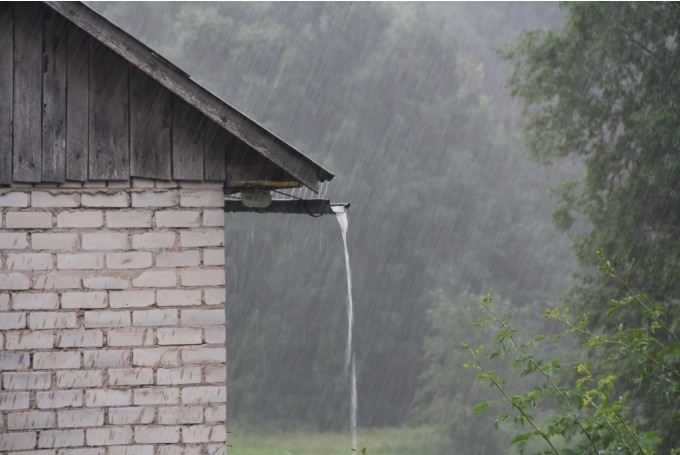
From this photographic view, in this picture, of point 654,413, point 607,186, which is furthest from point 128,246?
point 607,186

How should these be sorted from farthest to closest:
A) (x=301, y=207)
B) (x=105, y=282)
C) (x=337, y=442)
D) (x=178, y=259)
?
(x=337, y=442), (x=301, y=207), (x=178, y=259), (x=105, y=282)

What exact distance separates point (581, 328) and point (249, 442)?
30.7 metres

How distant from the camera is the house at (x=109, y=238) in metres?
4.95

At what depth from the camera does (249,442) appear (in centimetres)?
3338

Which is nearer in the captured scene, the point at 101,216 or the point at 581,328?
the point at 581,328

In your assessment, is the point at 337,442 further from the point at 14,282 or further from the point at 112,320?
the point at 14,282

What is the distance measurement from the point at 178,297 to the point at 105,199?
0.71 m

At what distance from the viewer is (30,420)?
4.91 m

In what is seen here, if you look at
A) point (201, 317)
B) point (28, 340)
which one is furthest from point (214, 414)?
point (28, 340)

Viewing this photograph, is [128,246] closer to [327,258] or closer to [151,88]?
[151,88]

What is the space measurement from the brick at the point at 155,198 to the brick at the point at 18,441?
1416 mm

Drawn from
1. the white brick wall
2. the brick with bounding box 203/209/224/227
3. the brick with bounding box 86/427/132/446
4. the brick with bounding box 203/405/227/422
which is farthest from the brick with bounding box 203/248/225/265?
the brick with bounding box 86/427/132/446

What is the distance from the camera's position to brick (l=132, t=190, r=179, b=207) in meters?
5.16

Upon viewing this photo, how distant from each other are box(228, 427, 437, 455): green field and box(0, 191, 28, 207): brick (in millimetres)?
27693
